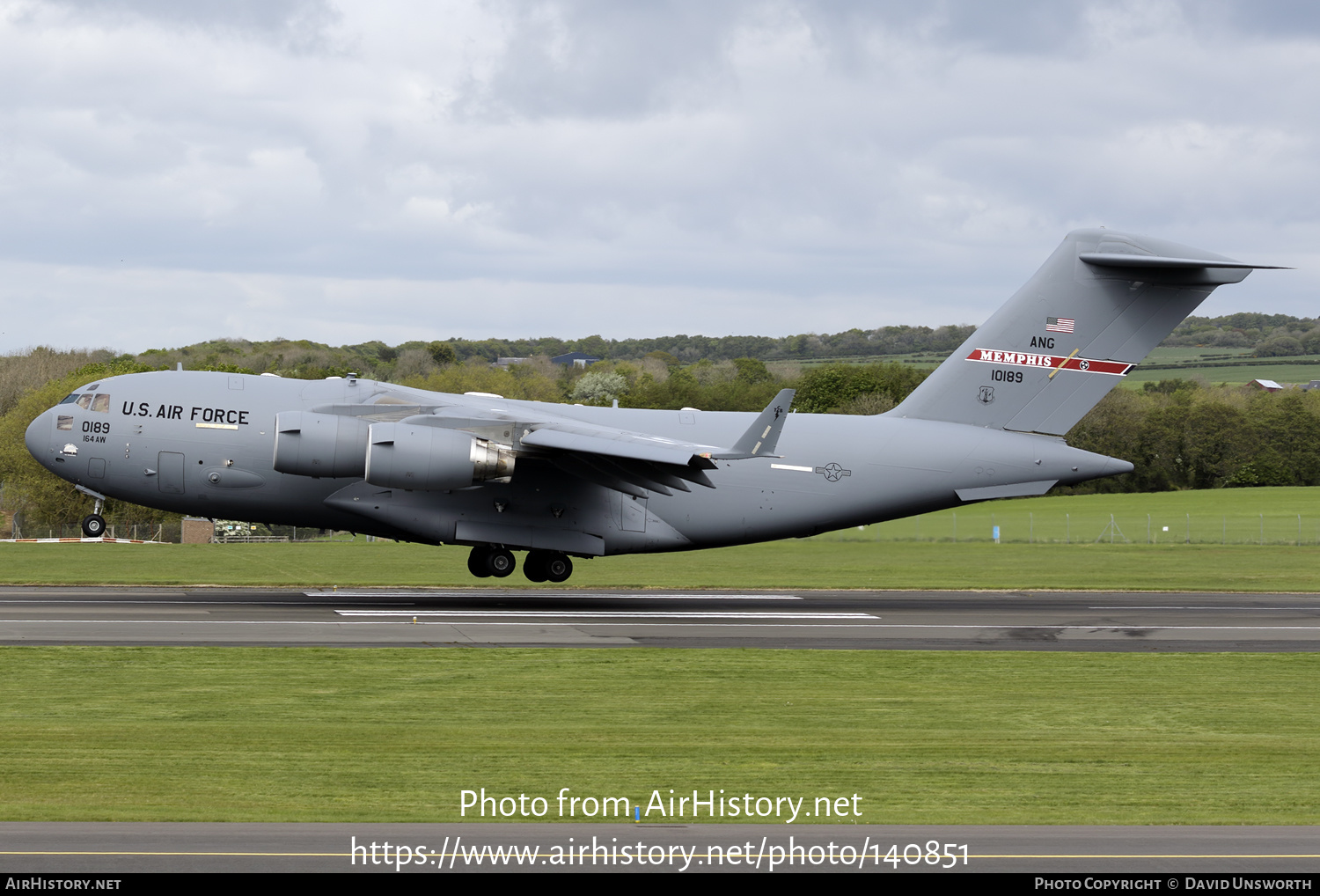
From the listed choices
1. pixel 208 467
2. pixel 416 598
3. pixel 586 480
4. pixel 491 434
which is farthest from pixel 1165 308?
pixel 208 467

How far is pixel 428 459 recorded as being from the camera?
2395cm

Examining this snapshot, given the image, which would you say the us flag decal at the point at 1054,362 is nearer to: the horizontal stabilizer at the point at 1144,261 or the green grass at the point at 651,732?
the horizontal stabilizer at the point at 1144,261

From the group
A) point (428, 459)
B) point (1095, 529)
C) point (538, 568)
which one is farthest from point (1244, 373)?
point (428, 459)

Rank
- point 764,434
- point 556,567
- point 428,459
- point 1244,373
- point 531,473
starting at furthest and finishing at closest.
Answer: point 1244,373
point 556,567
point 531,473
point 428,459
point 764,434

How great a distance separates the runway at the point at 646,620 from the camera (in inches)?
792

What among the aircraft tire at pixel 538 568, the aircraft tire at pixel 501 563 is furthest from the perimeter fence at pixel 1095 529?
the aircraft tire at pixel 501 563

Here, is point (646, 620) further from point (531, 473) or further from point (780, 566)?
point (780, 566)

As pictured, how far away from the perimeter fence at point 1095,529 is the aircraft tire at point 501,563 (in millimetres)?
24966

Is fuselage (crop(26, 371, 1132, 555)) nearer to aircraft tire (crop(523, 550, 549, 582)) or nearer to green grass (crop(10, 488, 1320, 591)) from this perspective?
aircraft tire (crop(523, 550, 549, 582))

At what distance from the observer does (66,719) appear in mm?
13242

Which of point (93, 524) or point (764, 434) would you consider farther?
point (93, 524)

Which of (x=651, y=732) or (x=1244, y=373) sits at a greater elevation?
(x=1244, y=373)

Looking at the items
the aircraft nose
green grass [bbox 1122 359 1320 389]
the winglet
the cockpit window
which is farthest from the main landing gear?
green grass [bbox 1122 359 1320 389]

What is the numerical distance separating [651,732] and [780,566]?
25.3 metres
